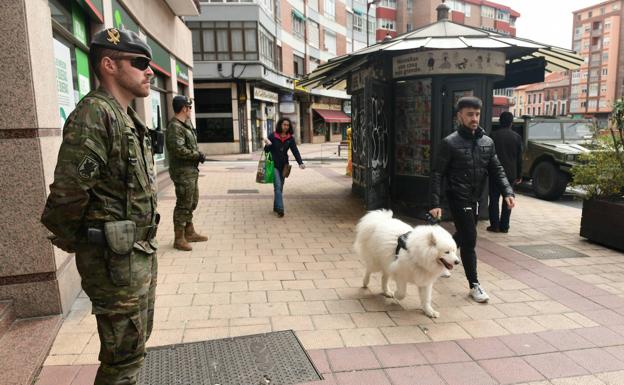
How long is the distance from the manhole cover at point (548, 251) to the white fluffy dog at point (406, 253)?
9.17ft

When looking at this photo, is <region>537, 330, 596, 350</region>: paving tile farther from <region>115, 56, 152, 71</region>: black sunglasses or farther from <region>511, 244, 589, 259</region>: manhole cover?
<region>115, 56, 152, 71</region>: black sunglasses

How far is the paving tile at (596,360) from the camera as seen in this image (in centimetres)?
320

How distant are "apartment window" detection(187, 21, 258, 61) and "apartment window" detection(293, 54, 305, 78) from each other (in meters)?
10.1

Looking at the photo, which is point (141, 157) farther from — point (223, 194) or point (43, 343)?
point (223, 194)

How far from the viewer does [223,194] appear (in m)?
11.2

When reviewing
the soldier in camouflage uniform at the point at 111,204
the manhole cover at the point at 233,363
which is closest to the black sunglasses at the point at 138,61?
the soldier in camouflage uniform at the point at 111,204

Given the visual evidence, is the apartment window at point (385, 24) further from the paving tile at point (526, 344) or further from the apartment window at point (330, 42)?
the paving tile at point (526, 344)

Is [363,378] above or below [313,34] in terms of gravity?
below

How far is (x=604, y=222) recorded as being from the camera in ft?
20.9

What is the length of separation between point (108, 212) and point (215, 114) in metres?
27.0

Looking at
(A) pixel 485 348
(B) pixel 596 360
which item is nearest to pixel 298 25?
(A) pixel 485 348

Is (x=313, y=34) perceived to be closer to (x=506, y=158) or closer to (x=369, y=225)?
(x=506, y=158)

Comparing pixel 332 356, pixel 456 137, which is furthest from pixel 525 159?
pixel 332 356

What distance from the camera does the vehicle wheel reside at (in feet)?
34.7
